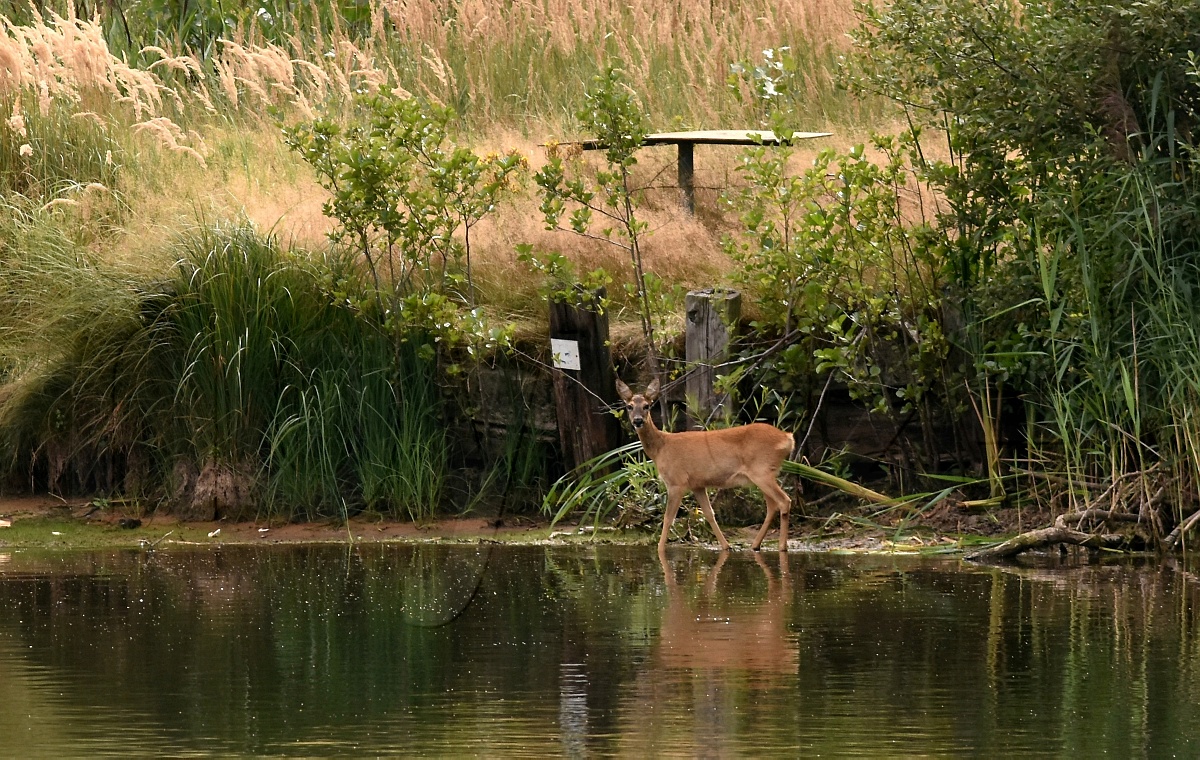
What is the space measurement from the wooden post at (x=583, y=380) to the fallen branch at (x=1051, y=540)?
292cm

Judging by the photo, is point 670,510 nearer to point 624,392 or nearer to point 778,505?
point 778,505

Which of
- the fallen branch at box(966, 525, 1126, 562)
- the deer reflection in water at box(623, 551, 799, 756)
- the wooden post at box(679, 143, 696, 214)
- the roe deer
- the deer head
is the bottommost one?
the deer reflection in water at box(623, 551, 799, 756)

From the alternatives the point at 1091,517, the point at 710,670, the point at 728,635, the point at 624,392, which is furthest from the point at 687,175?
the point at 710,670

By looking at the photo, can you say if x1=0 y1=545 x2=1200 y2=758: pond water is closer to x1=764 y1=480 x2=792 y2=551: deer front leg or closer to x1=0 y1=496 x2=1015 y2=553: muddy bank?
x1=764 y1=480 x2=792 y2=551: deer front leg

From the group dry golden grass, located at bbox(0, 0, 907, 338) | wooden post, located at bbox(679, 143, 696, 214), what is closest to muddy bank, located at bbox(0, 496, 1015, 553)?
dry golden grass, located at bbox(0, 0, 907, 338)

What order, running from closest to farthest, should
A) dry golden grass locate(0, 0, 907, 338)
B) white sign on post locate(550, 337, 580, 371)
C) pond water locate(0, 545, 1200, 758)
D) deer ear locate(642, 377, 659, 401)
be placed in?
1. pond water locate(0, 545, 1200, 758)
2. deer ear locate(642, 377, 659, 401)
3. white sign on post locate(550, 337, 580, 371)
4. dry golden grass locate(0, 0, 907, 338)

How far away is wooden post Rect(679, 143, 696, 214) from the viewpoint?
50.6 feet

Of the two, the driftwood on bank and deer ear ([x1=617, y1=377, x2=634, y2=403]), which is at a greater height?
deer ear ([x1=617, y1=377, x2=634, y2=403])

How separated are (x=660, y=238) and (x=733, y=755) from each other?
8.39 meters

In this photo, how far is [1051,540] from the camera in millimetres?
11094

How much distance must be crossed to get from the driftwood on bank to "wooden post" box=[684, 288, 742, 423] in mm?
2204

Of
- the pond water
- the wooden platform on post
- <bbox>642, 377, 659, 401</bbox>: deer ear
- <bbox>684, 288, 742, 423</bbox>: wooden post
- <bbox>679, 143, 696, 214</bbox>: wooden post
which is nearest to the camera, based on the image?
the pond water

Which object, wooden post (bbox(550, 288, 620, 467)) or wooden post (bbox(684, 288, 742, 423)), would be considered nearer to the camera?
wooden post (bbox(684, 288, 742, 423))

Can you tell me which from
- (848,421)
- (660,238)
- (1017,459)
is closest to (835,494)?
(848,421)
